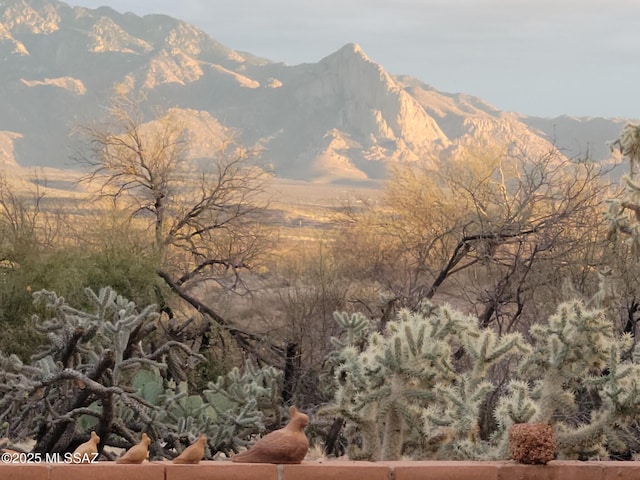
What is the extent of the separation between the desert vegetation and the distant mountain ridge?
105577 millimetres

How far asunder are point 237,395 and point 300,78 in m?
161

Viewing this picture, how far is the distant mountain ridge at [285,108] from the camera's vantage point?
136125mm

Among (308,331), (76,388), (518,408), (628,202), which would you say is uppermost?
(628,202)

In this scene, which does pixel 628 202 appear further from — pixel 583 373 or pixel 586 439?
pixel 586 439

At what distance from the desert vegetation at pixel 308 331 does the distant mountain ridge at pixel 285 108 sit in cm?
10558

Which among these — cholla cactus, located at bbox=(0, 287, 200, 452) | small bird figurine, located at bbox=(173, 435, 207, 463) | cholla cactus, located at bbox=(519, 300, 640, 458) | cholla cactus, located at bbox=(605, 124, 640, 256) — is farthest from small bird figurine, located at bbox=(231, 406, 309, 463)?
cholla cactus, located at bbox=(605, 124, 640, 256)

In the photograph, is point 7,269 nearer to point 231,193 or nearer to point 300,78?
point 231,193

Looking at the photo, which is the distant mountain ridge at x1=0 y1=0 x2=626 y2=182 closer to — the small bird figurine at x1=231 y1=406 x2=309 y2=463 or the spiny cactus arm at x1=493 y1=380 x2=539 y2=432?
the spiny cactus arm at x1=493 y1=380 x2=539 y2=432

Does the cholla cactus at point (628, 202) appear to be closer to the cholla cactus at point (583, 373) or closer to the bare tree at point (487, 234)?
the bare tree at point (487, 234)

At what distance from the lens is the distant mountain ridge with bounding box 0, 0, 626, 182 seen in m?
136

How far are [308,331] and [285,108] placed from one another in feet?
471

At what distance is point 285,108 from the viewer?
15575cm

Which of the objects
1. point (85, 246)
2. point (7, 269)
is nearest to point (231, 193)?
point (85, 246)

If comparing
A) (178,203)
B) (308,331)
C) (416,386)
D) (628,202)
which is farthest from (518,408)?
(178,203)
